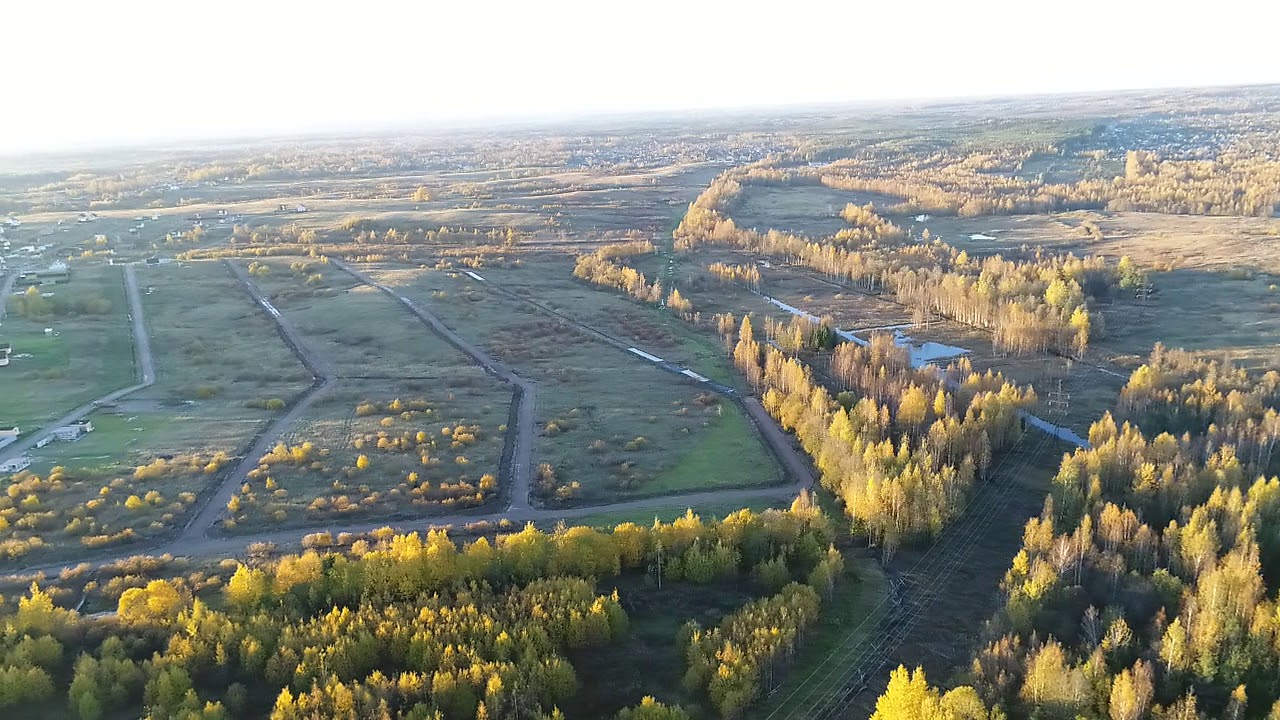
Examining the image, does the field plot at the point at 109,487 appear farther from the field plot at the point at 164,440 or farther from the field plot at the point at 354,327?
the field plot at the point at 354,327

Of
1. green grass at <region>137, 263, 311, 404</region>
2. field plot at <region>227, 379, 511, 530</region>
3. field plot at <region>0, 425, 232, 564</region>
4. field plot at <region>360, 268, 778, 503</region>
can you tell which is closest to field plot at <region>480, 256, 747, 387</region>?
field plot at <region>360, 268, 778, 503</region>

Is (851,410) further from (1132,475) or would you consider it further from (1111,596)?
(1111,596)

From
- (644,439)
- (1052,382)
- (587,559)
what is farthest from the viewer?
(1052,382)

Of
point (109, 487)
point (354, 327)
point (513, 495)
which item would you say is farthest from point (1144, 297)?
point (109, 487)

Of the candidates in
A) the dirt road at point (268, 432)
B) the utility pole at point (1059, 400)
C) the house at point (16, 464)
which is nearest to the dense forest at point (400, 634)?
the dirt road at point (268, 432)

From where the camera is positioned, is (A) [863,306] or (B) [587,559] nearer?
(B) [587,559]

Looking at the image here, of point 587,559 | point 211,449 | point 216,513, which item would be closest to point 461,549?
point 587,559

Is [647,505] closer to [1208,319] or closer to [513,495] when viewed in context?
[513,495]
